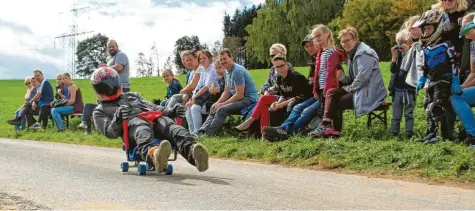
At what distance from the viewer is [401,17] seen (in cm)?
6184

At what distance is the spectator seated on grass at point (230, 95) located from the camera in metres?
12.4

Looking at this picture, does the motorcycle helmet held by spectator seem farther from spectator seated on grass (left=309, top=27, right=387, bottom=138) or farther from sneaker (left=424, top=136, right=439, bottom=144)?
sneaker (left=424, top=136, right=439, bottom=144)

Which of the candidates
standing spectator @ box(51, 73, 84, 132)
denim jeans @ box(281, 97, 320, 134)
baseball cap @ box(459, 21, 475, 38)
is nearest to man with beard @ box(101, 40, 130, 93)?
standing spectator @ box(51, 73, 84, 132)

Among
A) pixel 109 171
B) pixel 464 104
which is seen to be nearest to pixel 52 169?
pixel 109 171

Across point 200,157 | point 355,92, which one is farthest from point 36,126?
point 200,157

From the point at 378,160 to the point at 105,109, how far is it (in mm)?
3739

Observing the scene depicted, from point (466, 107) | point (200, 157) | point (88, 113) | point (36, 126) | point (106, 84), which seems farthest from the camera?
point (36, 126)

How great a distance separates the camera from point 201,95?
529 inches

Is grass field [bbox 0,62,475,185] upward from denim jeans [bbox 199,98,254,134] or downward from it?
downward

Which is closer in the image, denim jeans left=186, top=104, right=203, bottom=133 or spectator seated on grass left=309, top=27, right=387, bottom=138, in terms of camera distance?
spectator seated on grass left=309, top=27, right=387, bottom=138

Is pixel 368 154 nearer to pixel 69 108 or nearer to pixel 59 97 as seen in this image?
pixel 69 108

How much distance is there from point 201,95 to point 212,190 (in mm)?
7276

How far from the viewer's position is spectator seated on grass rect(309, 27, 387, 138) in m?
10.1

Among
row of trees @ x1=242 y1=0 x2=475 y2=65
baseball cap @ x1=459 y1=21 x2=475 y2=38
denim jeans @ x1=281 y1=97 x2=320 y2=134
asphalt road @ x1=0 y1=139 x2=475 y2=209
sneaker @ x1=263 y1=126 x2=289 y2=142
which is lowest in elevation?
asphalt road @ x1=0 y1=139 x2=475 y2=209
